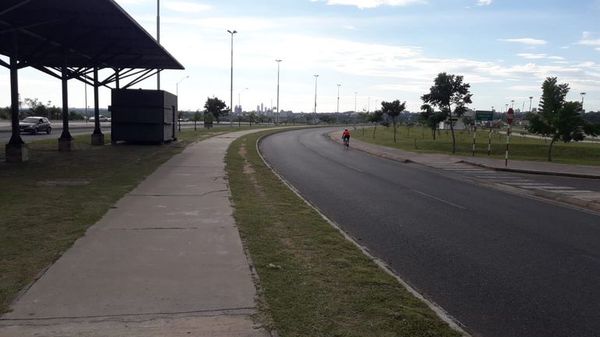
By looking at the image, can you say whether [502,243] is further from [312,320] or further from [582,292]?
[312,320]

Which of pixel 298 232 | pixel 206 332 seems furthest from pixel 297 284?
pixel 298 232

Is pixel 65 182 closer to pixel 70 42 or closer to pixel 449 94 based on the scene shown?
pixel 70 42

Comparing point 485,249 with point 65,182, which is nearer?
point 485,249

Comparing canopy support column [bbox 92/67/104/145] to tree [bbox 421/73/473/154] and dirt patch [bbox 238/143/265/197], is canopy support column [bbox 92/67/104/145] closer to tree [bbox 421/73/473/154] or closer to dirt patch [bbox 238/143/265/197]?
dirt patch [bbox 238/143/265/197]

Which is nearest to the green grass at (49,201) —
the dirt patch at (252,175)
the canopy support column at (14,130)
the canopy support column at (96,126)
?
the canopy support column at (14,130)

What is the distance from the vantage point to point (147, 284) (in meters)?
5.43

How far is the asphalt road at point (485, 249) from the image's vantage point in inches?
209

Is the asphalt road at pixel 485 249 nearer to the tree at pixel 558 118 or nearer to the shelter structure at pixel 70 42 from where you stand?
the shelter structure at pixel 70 42

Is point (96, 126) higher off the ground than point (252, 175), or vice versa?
point (96, 126)

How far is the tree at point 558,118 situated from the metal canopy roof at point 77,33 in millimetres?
20506

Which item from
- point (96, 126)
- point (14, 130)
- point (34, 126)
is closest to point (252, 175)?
point (14, 130)

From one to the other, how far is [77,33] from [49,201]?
13.3 meters

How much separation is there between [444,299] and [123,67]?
27819 millimetres

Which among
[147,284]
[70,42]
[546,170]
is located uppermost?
[70,42]
